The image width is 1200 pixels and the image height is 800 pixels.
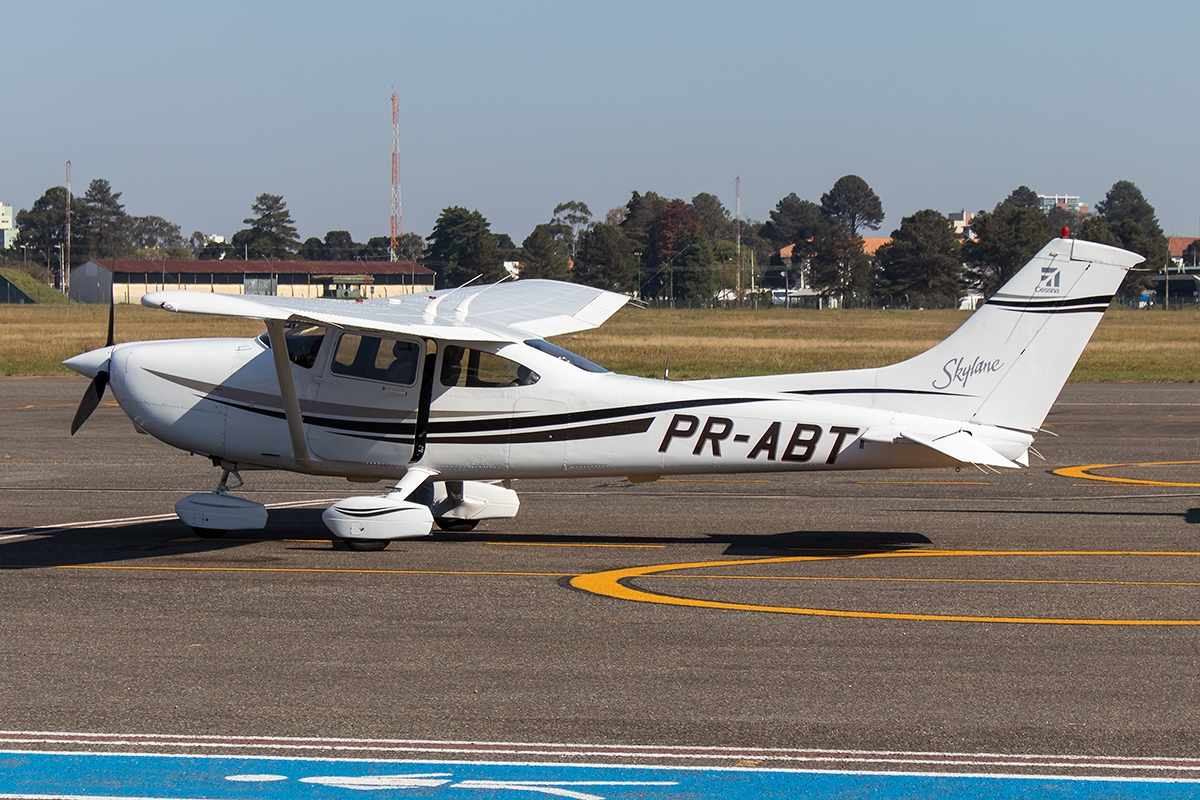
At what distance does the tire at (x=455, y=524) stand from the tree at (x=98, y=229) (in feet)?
617

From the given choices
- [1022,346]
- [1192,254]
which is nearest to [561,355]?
[1022,346]

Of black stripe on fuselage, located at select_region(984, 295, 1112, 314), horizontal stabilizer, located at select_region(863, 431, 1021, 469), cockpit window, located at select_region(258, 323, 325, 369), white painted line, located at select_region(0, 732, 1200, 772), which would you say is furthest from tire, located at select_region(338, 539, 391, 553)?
black stripe on fuselage, located at select_region(984, 295, 1112, 314)

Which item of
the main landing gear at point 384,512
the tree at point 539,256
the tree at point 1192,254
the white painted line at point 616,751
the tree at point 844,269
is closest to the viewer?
the white painted line at point 616,751

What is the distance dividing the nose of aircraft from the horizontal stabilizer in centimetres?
727

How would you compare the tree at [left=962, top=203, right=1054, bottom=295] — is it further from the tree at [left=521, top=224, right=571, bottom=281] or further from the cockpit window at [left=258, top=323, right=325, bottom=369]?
the cockpit window at [left=258, top=323, right=325, bottom=369]

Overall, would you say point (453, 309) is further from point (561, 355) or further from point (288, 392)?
point (288, 392)

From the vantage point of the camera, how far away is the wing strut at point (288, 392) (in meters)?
10.9

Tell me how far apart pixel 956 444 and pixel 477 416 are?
421 cm

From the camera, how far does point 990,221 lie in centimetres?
11888

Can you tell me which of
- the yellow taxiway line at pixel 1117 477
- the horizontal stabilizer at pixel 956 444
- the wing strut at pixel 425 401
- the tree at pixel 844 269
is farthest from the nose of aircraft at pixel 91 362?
the tree at pixel 844 269

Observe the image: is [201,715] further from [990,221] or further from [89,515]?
[990,221]

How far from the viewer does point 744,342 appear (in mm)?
54500

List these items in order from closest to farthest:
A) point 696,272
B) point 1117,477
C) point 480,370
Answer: point 480,370, point 1117,477, point 696,272

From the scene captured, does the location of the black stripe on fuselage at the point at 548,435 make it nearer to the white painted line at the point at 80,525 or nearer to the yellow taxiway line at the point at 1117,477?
the white painted line at the point at 80,525
